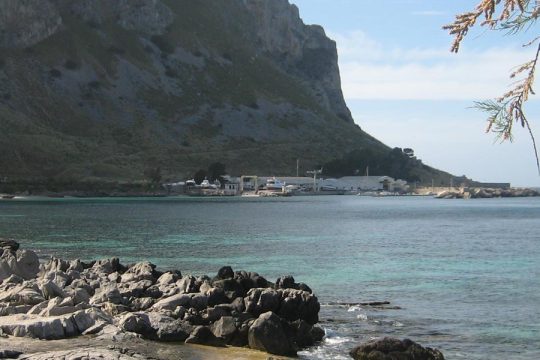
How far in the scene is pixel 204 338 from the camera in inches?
895

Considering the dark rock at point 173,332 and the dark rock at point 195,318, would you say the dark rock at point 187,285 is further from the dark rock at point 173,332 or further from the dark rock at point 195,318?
the dark rock at point 173,332

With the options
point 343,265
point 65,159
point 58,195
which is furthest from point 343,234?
point 65,159

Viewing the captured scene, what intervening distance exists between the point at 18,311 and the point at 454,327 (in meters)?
16.1

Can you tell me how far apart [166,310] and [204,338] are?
2.93m

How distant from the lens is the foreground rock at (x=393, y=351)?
2078cm

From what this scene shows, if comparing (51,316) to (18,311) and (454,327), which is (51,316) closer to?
(18,311)

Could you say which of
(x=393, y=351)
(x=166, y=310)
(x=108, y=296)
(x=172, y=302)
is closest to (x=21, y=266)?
(x=108, y=296)

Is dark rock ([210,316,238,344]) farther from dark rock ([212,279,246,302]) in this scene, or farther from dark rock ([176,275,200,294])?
dark rock ([176,275,200,294])

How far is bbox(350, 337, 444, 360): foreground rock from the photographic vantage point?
20.8 m

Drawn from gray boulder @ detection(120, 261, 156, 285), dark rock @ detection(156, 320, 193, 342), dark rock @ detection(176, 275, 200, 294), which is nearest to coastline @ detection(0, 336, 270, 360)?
dark rock @ detection(156, 320, 193, 342)

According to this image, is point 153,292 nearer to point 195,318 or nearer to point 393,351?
point 195,318

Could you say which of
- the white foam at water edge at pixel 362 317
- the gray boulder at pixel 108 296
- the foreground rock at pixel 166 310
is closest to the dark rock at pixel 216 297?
the foreground rock at pixel 166 310

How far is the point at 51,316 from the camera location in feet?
78.5

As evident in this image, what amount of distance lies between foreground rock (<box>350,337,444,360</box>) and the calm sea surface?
3.20ft
